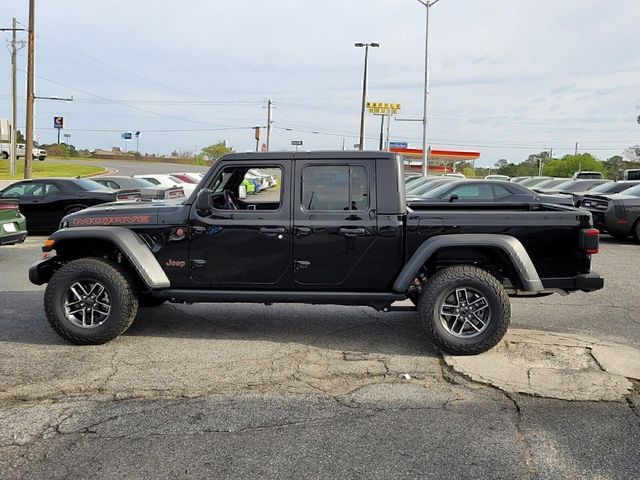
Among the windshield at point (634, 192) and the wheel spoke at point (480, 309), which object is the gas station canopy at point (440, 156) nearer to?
the windshield at point (634, 192)

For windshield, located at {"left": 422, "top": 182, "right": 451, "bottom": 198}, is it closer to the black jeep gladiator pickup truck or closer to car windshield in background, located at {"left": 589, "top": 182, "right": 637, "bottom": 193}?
car windshield in background, located at {"left": 589, "top": 182, "right": 637, "bottom": 193}

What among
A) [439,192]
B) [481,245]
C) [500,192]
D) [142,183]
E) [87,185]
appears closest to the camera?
[481,245]

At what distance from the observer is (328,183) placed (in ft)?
18.6

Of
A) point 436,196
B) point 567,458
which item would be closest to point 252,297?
point 567,458

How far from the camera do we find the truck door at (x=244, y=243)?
5605 millimetres

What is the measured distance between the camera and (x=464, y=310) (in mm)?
5449

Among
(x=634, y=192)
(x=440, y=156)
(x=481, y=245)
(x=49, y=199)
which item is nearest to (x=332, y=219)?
(x=481, y=245)

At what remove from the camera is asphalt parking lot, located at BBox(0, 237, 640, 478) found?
3430 mm

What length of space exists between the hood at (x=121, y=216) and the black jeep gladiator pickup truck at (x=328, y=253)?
0.01m

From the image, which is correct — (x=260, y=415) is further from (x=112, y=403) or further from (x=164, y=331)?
(x=164, y=331)

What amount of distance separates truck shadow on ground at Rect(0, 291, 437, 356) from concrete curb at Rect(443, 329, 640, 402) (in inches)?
24.6

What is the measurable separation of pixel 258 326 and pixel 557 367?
2951 mm

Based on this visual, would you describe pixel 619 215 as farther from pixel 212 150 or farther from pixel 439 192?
pixel 212 150

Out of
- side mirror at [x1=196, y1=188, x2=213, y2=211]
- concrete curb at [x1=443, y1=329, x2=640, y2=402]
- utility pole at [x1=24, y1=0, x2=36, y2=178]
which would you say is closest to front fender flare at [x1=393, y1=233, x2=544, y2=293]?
concrete curb at [x1=443, y1=329, x2=640, y2=402]
